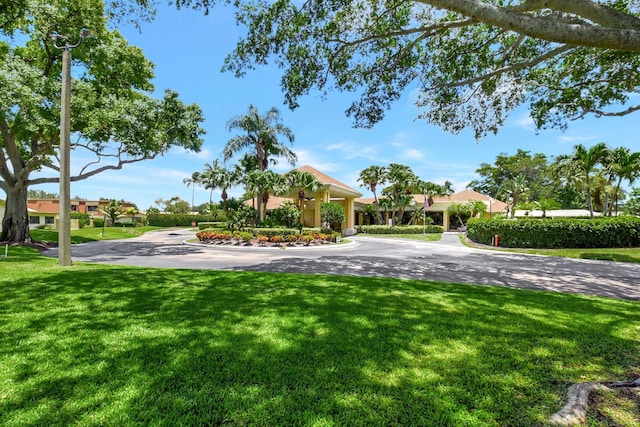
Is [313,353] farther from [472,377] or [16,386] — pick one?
[16,386]

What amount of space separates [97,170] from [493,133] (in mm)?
20315

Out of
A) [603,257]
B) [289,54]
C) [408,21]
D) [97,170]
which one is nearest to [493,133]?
[408,21]

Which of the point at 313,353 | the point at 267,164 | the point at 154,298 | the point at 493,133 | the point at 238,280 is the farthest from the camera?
the point at 267,164

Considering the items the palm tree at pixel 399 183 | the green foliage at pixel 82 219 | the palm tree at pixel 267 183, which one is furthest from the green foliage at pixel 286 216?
the green foliage at pixel 82 219

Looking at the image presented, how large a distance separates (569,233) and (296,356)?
2059 centimetres

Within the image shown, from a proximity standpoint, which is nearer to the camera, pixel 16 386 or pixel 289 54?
pixel 16 386

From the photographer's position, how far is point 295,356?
3.24m

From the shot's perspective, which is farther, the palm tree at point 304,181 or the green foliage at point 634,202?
the green foliage at point 634,202

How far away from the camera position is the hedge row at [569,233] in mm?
16641

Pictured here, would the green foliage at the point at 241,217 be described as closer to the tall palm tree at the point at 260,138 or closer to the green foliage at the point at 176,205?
the tall palm tree at the point at 260,138

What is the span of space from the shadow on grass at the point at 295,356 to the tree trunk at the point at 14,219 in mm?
15477

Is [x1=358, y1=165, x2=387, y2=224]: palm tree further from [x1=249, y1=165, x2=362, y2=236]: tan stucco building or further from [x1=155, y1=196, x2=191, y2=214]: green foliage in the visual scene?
[x1=155, y1=196, x2=191, y2=214]: green foliage

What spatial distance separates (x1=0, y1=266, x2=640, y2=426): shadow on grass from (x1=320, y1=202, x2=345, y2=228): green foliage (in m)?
20.7

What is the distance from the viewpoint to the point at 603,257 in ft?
45.4
